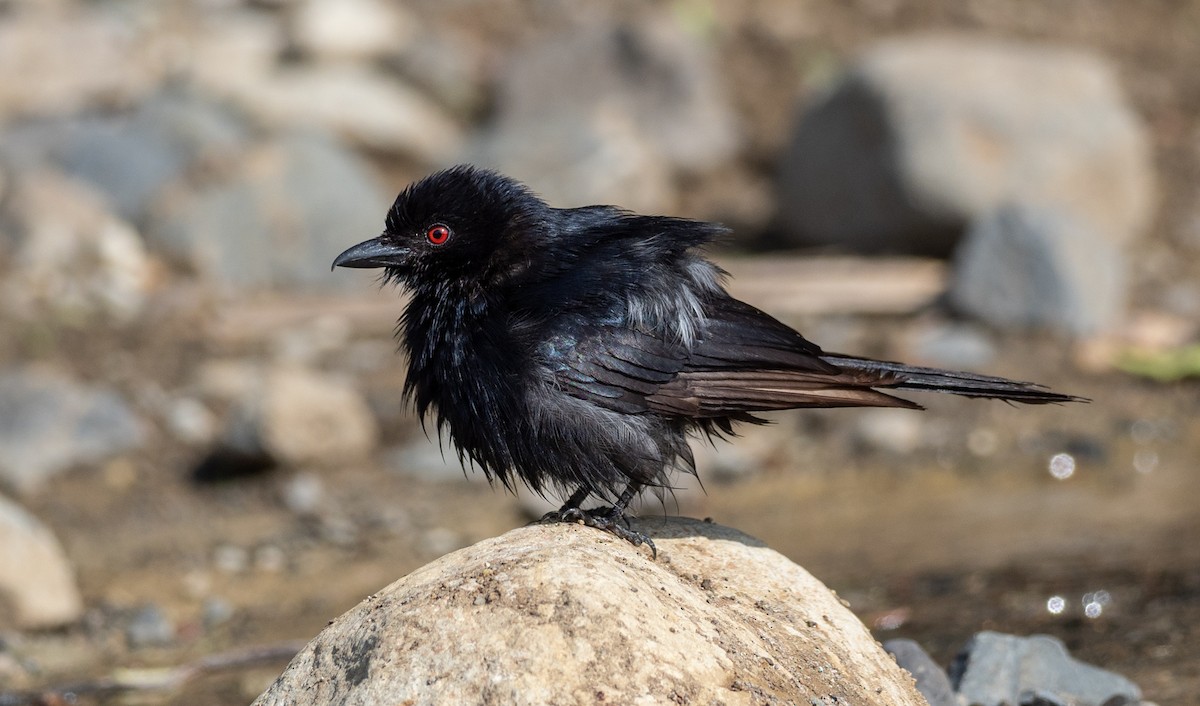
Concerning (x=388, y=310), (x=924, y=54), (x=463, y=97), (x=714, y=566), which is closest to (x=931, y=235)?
(x=924, y=54)

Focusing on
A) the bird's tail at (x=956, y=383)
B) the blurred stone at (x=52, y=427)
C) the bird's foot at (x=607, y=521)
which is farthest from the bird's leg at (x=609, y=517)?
the blurred stone at (x=52, y=427)

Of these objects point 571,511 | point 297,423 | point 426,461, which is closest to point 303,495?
point 297,423

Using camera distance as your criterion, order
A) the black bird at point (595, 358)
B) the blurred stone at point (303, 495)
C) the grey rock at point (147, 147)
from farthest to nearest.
A: the grey rock at point (147, 147) < the blurred stone at point (303, 495) < the black bird at point (595, 358)

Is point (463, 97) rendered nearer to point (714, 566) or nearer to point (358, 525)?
point (358, 525)

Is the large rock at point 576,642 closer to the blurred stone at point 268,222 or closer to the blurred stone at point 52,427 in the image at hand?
the blurred stone at point 52,427

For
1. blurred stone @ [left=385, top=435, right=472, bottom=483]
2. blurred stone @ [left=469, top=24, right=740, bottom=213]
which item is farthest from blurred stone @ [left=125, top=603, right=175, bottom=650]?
blurred stone @ [left=469, top=24, right=740, bottom=213]

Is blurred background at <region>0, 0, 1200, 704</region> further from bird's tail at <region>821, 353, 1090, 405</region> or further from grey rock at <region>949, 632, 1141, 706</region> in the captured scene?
bird's tail at <region>821, 353, 1090, 405</region>
